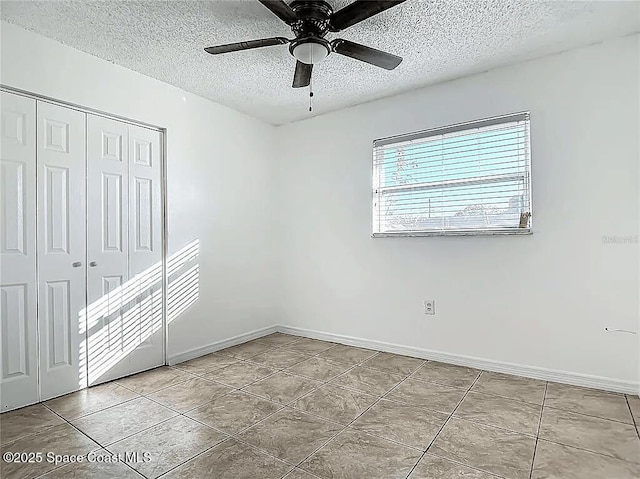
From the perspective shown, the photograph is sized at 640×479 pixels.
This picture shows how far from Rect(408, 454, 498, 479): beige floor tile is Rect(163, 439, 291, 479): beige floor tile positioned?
63 centimetres

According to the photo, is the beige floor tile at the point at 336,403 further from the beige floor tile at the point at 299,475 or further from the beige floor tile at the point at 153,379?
the beige floor tile at the point at 153,379

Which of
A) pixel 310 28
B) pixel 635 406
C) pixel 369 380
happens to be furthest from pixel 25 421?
pixel 635 406

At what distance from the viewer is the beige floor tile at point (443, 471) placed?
5.66ft

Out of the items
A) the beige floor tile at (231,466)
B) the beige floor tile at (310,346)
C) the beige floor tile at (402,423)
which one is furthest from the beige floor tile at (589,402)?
the beige floor tile at (310,346)

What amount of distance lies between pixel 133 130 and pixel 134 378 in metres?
2.03

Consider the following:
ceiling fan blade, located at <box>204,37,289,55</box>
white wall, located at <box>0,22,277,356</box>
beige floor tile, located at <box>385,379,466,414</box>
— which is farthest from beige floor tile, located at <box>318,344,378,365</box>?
ceiling fan blade, located at <box>204,37,289,55</box>

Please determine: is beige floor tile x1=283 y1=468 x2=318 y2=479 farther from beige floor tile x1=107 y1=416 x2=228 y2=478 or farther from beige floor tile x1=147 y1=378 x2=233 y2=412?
beige floor tile x1=147 y1=378 x2=233 y2=412

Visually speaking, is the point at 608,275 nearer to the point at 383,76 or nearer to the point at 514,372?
the point at 514,372

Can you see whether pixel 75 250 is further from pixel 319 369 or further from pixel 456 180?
pixel 456 180

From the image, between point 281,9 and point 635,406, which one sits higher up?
point 281,9

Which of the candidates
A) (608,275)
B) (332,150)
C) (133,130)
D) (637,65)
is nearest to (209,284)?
(133,130)

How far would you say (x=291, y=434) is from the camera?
6.93 ft

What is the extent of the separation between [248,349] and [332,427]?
1.80 m

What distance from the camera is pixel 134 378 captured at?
9.85 ft
